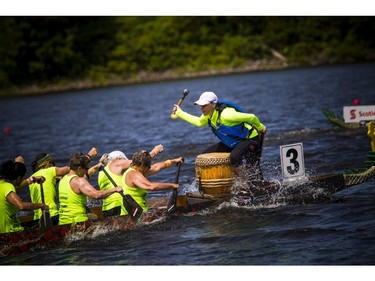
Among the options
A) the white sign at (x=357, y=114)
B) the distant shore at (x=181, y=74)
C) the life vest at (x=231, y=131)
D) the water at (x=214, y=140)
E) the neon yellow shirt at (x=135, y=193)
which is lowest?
the water at (x=214, y=140)

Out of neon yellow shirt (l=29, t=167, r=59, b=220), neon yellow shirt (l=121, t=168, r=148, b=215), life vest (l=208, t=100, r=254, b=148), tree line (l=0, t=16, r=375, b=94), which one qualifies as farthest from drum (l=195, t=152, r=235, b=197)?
tree line (l=0, t=16, r=375, b=94)

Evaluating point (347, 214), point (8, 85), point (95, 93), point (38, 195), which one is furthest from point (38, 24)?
point (95, 93)

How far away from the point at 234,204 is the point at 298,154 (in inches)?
54.5

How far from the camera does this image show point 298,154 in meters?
13.0

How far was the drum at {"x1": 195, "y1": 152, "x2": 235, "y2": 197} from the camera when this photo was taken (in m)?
13.0

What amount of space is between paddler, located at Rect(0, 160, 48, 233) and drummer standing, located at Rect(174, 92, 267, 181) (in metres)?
2.94

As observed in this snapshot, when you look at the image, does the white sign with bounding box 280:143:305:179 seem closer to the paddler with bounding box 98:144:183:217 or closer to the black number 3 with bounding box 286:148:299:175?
the black number 3 with bounding box 286:148:299:175

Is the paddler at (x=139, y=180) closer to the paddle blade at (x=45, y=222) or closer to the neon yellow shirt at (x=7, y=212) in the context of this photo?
the paddle blade at (x=45, y=222)

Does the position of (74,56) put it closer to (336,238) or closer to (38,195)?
(38,195)

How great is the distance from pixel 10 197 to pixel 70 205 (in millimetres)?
946

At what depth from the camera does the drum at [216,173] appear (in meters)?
13.0

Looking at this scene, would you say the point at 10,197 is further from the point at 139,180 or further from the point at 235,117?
the point at 235,117

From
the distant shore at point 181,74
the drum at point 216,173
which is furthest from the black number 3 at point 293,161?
the distant shore at point 181,74

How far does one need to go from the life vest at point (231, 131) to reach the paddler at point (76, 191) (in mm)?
2112
